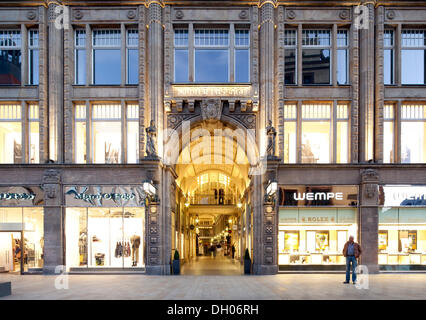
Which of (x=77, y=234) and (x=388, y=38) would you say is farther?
(x=388, y=38)

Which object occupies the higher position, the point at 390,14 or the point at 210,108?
the point at 390,14

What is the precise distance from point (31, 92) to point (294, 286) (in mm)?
16043

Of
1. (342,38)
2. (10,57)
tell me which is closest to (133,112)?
(10,57)

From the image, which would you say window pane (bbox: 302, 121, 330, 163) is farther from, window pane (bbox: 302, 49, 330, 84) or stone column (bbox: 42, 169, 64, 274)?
stone column (bbox: 42, 169, 64, 274)

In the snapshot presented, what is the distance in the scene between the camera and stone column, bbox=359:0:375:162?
18422 mm

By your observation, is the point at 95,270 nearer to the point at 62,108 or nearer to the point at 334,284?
the point at 62,108

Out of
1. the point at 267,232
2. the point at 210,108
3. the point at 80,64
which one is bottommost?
the point at 267,232

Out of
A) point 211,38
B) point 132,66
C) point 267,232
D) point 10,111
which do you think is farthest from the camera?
point 211,38

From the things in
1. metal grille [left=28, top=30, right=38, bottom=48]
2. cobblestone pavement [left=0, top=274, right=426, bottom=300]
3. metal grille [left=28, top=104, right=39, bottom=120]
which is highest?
metal grille [left=28, top=30, right=38, bottom=48]

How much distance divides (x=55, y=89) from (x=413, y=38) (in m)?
19.1

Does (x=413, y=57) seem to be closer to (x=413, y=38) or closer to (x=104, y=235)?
(x=413, y=38)

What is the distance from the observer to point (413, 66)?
63.0 ft

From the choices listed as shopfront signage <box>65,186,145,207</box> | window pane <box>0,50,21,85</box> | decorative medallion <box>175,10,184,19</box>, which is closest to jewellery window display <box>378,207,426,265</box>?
shopfront signage <box>65,186,145,207</box>

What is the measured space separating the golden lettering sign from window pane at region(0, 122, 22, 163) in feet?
28.3
